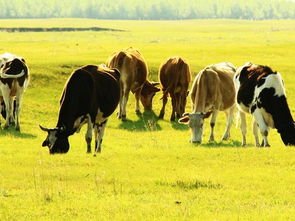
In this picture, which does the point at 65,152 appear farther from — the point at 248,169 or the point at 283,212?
the point at 283,212

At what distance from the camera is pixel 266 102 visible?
18.9 m

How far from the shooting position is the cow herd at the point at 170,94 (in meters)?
17.4

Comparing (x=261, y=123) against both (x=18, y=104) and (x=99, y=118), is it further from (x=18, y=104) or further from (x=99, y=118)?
(x=18, y=104)

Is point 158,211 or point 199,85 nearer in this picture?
point 158,211

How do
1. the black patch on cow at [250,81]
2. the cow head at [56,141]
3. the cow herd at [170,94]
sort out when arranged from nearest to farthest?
the cow head at [56,141]
the cow herd at [170,94]
the black patch on cow at [250,81]

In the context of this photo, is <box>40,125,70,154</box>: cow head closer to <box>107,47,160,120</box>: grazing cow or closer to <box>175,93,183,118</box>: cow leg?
<box>107,47,160,120</box>: grazing cow

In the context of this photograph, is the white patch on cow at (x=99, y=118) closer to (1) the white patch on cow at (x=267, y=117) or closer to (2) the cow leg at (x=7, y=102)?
(1) the white patch on cow at (x=267, y=117)

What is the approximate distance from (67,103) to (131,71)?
12.2 m

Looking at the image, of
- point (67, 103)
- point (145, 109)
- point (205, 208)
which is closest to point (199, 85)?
point (67, 103)

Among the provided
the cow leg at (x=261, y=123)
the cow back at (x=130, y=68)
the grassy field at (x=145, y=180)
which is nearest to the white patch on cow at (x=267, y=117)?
the cow leg at (x=261, y=123)

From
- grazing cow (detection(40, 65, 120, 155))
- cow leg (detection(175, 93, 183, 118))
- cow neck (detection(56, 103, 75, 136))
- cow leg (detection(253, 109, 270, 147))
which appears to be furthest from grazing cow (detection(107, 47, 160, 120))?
cow neck (detection(56, 103, 75, 136))

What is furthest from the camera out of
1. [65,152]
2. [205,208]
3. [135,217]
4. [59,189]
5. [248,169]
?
[65,152]

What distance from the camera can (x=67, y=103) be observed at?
1727cm

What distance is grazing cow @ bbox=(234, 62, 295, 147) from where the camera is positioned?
61.0ft
